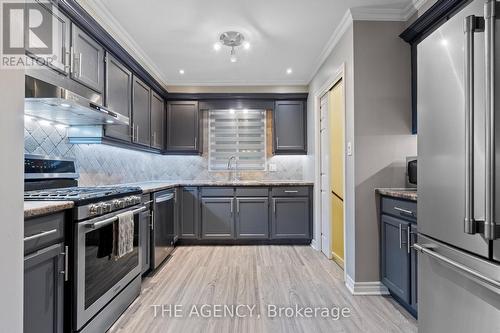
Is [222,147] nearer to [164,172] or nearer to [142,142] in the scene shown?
[164,172]

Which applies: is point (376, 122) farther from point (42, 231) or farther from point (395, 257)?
point (42, 231)

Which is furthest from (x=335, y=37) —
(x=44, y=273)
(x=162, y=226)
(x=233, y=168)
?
(x=44, y=273)

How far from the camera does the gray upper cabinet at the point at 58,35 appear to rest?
182 centimetres

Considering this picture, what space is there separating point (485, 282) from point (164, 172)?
4.34m

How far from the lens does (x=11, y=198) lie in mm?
906

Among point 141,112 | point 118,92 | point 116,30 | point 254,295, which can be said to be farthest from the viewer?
point 141,112

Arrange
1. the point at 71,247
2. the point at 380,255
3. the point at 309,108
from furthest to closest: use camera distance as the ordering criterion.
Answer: the point at 309,108, the point at 380,255, the point at 71,247

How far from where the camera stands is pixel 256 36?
9.45 ft

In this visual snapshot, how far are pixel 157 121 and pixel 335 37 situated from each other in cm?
270

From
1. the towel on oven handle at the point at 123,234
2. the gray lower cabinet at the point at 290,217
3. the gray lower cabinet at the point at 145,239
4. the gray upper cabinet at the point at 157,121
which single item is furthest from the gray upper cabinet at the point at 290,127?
the towel on oven handle at the point at 123,234

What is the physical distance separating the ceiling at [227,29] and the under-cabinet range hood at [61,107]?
0.98 metres

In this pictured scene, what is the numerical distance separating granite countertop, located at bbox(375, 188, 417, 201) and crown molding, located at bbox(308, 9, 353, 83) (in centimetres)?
159

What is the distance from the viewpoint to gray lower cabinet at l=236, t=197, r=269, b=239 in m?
4.03

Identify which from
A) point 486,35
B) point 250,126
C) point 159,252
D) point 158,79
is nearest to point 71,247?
point 159,252
